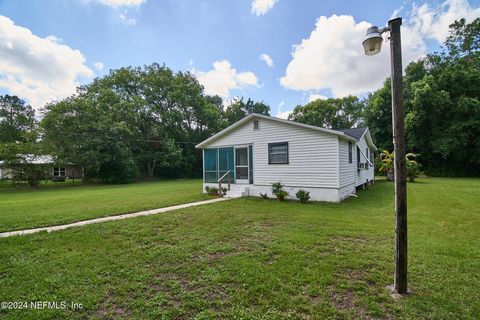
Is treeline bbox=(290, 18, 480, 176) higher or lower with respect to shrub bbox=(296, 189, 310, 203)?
higher

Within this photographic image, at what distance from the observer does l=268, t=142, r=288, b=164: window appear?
412 inches

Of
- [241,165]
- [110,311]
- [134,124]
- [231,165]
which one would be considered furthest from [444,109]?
[134,124]

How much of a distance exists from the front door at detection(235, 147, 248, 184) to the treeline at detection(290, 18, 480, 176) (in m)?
19.6

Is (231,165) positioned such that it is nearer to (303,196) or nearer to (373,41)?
(303,196)

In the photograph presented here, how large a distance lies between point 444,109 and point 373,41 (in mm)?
27490

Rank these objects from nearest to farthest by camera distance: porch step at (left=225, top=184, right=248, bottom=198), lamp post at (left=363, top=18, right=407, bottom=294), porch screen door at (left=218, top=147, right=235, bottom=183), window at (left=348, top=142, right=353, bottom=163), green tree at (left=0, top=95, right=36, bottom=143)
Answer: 1. lamp post at (left=363, top=18, right=407, bottom=294)
2. window at (left=348, top=142, right=353, bottom=163)
3. porch step at (left=225, top=184, right=248, bottom=198)
4. porch screen door at (left=218, top=147, right=235, bottom=183)
5. green tree at (left=0, top=95, right=36, bottom=143)

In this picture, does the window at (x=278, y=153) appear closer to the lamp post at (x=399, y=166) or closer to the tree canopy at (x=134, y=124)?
the lamp post at (x=399, y=166)

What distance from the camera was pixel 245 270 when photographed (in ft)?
11.2

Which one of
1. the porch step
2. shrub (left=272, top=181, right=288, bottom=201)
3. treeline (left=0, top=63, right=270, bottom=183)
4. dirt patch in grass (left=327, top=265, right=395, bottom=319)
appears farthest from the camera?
treeline (left=0, top=63, right=270, bottom=183)

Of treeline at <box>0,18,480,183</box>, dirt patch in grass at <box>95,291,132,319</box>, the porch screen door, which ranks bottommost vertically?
dirt patch in grass at <box>95,291,132,319</box>

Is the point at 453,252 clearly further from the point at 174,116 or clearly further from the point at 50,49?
the point at 174,116

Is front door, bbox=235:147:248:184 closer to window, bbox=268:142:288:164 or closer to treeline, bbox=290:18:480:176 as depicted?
window, bbox=268:142:288:164

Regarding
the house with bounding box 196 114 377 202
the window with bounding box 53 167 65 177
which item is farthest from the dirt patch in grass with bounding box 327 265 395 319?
the window with bounding box 53 167 65 177

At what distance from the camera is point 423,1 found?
9586 millimetres
